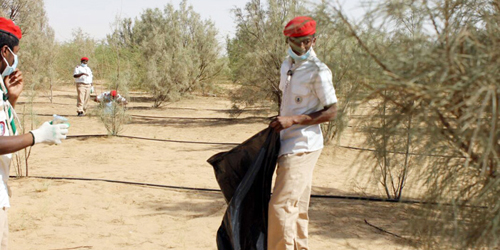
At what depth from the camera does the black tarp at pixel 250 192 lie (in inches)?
143

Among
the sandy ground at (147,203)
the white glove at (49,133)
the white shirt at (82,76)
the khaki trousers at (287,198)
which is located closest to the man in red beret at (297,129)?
the khaki trousers at (287,198)

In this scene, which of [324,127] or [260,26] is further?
[260,26]

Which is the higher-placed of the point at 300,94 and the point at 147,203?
the point at 300,94

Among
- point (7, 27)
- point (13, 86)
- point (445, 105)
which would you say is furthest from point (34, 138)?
point (445, 105)

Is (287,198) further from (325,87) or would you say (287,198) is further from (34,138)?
(34,138)

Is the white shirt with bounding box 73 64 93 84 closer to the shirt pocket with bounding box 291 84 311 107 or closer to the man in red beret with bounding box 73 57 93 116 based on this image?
the man in red beret with bounding box 73 57 93 116

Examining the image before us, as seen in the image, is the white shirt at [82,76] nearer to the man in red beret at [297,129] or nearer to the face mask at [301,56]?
the man in red beret at [297,129]

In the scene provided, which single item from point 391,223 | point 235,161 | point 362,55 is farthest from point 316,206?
point 362,55

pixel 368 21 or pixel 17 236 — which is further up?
pixel 368 21

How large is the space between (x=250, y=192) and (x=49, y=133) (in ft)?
5.05

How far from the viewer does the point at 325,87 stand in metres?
3.32

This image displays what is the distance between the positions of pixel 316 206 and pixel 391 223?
940mm

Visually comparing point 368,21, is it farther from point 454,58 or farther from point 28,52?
point 28,52

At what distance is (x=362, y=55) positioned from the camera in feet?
6.61
